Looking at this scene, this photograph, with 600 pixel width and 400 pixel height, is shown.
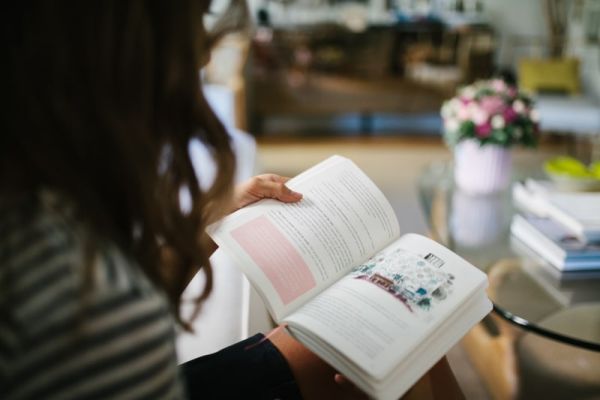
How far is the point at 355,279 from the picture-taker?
0.77 m

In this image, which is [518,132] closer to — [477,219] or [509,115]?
[509,115]

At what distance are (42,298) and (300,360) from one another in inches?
18.9

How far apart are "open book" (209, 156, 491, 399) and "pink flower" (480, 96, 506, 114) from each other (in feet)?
3.24

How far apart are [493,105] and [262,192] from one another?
1.14m

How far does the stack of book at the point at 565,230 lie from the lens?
1.17 metres

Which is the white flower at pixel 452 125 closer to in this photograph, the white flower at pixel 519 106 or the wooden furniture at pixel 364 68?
the white flower at pixel 519 106

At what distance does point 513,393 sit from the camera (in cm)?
134

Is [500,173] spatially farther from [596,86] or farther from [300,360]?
[596,86]

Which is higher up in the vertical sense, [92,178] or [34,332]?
[92,178]

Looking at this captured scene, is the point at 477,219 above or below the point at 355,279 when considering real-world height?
below

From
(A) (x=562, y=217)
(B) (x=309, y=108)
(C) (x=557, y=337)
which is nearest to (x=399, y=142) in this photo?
(B) (x=309, y=108)

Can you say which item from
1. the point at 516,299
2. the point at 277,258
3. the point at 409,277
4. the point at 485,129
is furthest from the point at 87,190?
the point at 485,129

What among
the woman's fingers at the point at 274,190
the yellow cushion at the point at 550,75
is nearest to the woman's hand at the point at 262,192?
the woman's fingers at the point at 274,190

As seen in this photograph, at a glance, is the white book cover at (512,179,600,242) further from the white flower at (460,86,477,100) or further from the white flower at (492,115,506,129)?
the white flower at (460,86,477,100)
